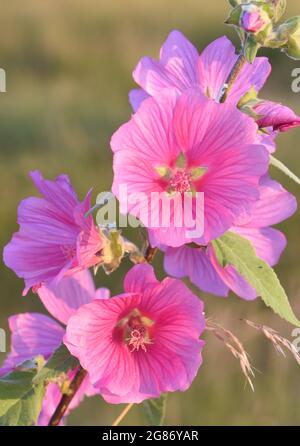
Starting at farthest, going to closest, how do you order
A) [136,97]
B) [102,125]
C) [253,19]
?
1. [102,125]
2. [136,97]
3. [253,19]

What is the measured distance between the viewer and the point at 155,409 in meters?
0.87

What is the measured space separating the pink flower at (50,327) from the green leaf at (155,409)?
0.07 meters

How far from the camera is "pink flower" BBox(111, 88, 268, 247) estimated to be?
2.35ft

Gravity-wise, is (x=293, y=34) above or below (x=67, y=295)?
above

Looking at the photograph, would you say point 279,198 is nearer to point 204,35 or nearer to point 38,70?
point 38,70

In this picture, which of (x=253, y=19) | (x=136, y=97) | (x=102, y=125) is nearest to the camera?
(x=253, y=19)

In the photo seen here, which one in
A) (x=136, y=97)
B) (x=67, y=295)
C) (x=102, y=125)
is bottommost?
(x=67, y=295)

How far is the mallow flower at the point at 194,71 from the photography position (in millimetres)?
824

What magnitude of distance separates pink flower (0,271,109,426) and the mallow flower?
215 mm

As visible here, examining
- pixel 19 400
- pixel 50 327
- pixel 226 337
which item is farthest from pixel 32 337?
pixel 226 337

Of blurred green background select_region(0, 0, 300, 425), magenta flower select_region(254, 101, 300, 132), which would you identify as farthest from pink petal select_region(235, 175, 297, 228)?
blurred green background select_region(0, 0, 300, 425)

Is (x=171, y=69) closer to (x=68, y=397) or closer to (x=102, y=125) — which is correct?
(x=68, y=397)

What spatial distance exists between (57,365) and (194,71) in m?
0.32

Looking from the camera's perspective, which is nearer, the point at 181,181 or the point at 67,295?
the point at 181,181
